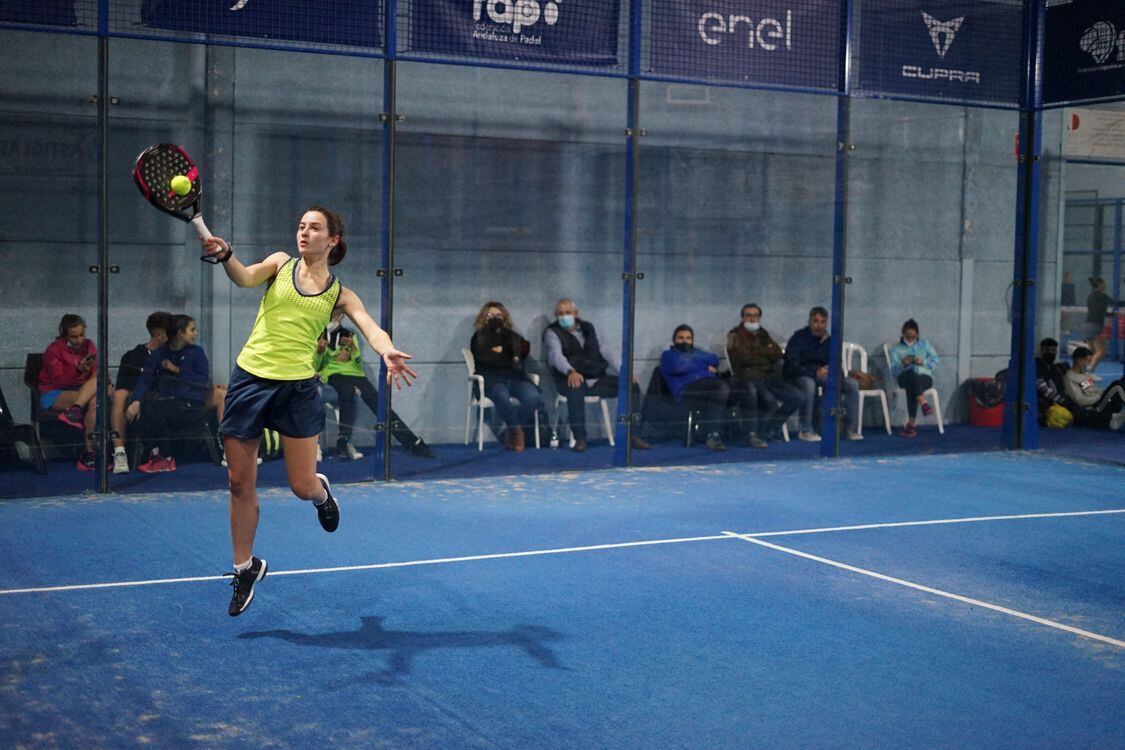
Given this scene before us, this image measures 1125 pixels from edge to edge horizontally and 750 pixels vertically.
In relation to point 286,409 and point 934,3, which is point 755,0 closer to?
point 934,3

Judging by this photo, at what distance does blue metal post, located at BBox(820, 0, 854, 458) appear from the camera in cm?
1160

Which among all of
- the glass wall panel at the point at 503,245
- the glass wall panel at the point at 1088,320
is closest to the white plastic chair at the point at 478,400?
the glass wall panel at the point at 503,245

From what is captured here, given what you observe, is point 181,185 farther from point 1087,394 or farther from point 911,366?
point 1087,394

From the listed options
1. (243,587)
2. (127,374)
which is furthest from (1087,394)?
(243,587)

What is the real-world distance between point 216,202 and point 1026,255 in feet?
23.0

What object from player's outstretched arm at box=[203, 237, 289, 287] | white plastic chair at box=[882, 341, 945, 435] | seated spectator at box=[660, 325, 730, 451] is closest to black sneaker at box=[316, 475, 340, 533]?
player's outstretched arm at box=[203, 237, 289, 287]

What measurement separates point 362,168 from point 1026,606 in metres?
6.88

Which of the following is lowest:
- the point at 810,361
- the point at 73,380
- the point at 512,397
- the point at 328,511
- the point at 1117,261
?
the point at 328,511

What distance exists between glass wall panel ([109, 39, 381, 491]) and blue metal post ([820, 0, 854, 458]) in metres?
3.85

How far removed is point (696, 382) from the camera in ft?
40.3

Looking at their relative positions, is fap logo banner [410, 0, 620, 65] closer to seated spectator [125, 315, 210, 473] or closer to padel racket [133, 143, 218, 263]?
seated spectator [125, 315, 210, 473]

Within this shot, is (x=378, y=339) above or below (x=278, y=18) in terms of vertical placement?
below

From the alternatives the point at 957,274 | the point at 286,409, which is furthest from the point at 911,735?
the point at 957,274

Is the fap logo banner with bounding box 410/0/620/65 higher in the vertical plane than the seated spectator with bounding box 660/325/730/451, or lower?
higher
